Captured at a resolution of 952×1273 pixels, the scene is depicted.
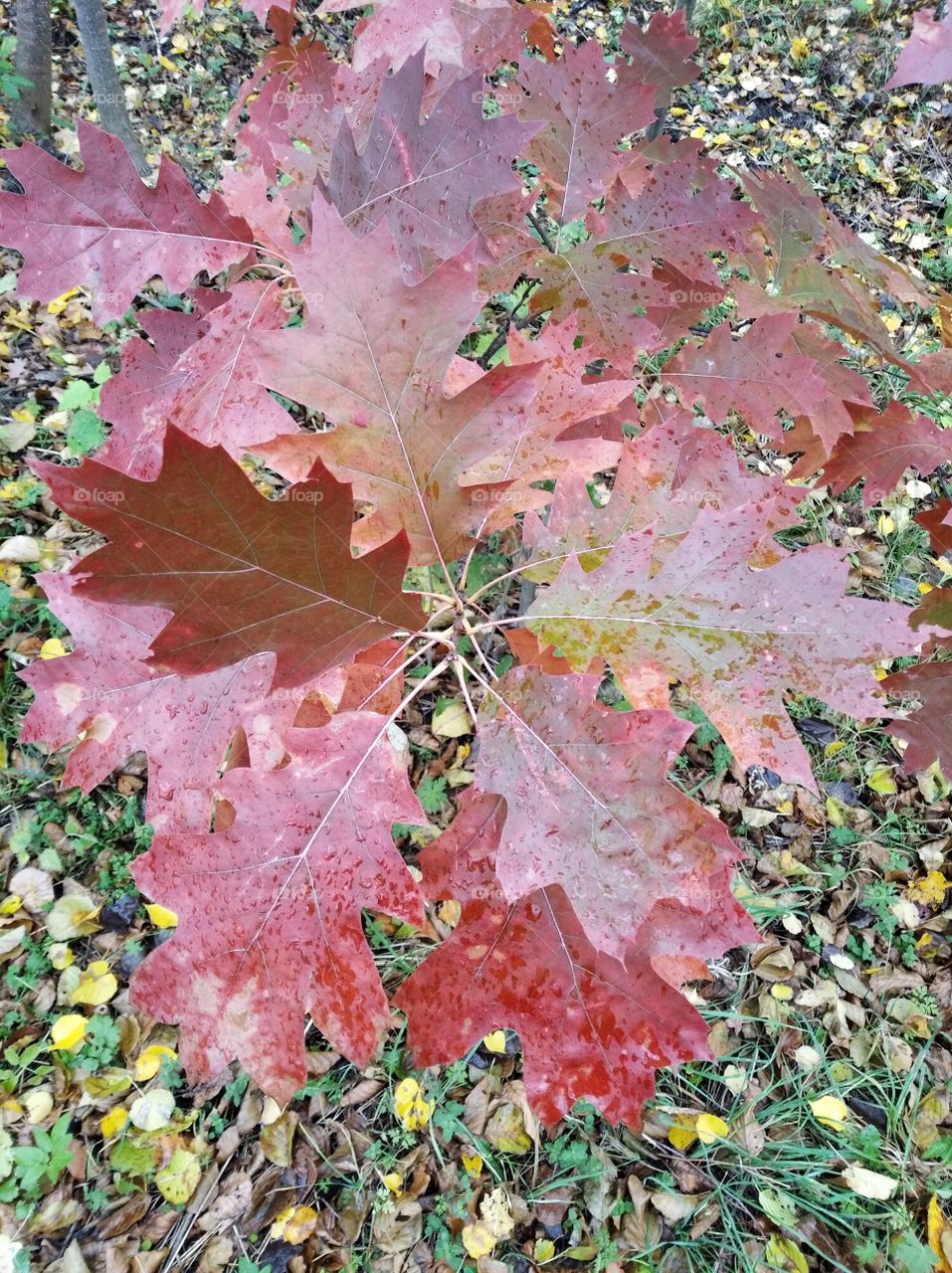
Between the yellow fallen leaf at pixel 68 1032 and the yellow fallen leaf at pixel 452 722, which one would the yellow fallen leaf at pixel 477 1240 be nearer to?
the yellow fallen leaf at pixel 68 1032

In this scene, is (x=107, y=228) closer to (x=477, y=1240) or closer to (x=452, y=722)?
(x=452, y=722)

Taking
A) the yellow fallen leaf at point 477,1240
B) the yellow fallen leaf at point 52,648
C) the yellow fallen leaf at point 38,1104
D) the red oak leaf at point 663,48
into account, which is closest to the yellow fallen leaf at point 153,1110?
the yellow fallen leaf at point 38,1104

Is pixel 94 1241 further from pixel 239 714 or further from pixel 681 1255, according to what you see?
pixel 239 714

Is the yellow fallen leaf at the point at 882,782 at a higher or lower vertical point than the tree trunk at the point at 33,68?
lower

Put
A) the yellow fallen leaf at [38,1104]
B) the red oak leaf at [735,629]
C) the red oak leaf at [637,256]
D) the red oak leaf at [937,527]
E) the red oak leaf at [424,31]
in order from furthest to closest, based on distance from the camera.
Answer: the yellow fallen leaf at [38,1104] < the red oak leaf at [937,527] < the red oak leaf at [637,256] < the red oak leaf at [424,31] < the red oak leaf at [735,629]

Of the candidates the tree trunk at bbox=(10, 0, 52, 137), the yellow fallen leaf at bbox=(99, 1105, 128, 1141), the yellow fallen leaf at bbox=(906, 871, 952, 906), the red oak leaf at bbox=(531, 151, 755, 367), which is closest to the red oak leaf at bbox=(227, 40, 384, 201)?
the red oak leaf at bbox=(531, 151, 755, 367)

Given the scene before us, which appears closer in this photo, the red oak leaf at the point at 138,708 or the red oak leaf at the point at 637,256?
the red oak leaf at the point at 138,708
